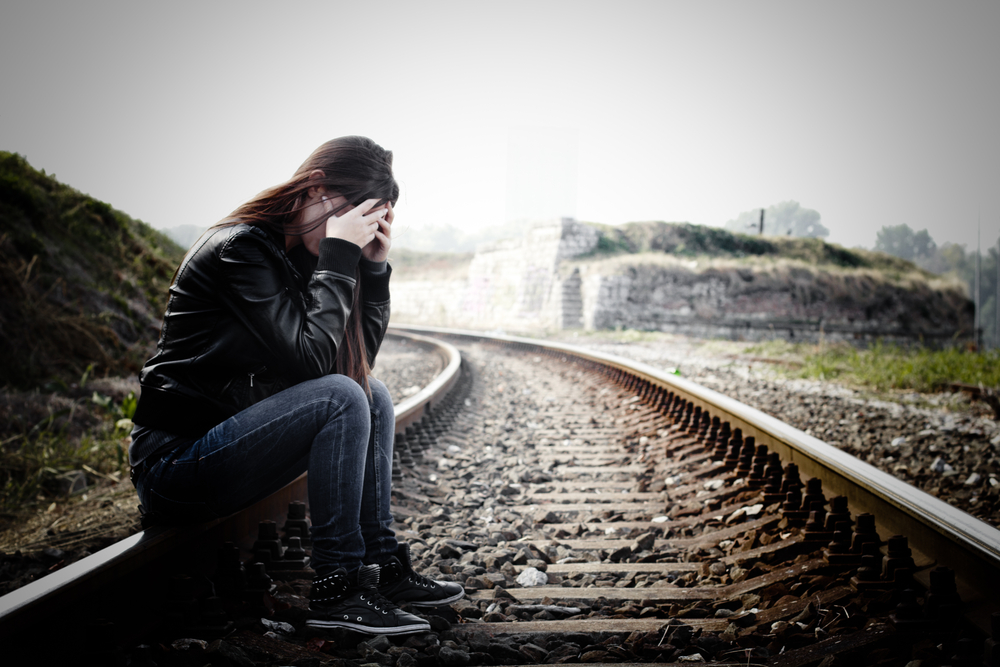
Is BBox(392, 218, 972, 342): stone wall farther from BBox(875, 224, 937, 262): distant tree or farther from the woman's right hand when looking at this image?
BBox(875, 224, 937, 262): distant tree

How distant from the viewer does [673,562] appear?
7.20 feet

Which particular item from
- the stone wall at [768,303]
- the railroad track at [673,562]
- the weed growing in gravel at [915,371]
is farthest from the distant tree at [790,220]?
the railroad track at [673,562]

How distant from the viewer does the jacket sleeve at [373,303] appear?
1979 mm

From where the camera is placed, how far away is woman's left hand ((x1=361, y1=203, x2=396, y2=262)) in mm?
1882

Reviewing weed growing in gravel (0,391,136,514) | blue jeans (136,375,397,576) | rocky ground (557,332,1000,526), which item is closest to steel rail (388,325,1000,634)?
rocky ground (557,332,1000,526)

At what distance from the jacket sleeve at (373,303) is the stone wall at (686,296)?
19169mm

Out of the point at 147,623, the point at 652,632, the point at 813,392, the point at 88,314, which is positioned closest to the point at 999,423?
the point at 813,392

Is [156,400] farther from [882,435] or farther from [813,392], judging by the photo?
[813,392]

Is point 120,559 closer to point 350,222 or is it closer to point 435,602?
point 435,602

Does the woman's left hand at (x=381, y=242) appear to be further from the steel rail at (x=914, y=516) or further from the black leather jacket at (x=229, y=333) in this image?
the steel rail at (x=914, y=516)

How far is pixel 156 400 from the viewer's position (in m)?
1.53

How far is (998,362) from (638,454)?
656cm

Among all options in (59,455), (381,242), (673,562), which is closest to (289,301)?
(381,242)

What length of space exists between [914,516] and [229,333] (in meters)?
2.04
